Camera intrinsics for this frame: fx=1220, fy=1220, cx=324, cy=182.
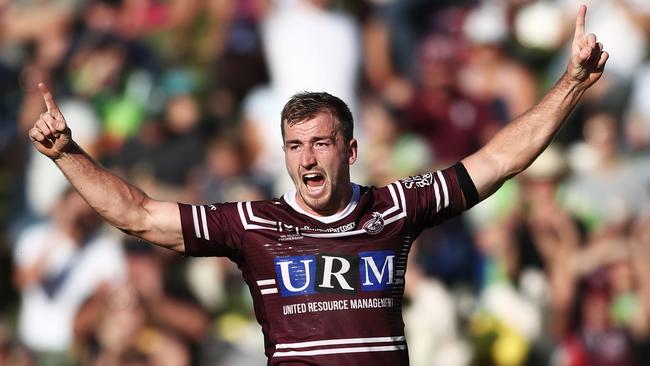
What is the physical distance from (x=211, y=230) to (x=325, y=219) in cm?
58

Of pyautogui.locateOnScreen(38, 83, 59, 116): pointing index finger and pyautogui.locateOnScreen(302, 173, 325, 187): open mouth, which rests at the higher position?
pyautogui.locateOnScreen(38, 83, 59, 116): pointing index finger

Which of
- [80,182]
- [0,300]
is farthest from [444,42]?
[80,182]

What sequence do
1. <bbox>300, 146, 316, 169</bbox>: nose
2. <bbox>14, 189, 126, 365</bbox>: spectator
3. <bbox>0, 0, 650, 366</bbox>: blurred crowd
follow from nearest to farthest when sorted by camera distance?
<bbox>300, 146, 316, 169</bbox>: nose, <bbox>0, 0, 650, 366</bbox>: blurred crowd, <bbox>14, 189, 126, 365</bbox>: spectator


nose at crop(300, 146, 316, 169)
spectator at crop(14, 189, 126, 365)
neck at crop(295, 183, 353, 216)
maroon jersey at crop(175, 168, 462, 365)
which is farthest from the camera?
spectator at crop(14, 189, 126, 365)

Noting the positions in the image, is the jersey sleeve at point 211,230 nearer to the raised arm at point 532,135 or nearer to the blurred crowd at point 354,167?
the raised arm at point 532,135

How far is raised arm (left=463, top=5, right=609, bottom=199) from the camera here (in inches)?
250

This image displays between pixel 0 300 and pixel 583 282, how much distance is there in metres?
5.68

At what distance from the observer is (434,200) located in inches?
249

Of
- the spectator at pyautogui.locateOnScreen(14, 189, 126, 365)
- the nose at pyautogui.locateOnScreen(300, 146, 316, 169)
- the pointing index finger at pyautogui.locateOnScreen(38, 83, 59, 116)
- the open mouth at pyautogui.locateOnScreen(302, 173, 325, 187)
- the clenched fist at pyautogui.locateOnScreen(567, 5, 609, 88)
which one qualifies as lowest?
the open mouth at pyautogui.locateOnScreen(302, 173, 325, 187)

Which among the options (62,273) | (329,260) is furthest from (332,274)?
(62,273)

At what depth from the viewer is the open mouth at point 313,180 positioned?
20.2 feet

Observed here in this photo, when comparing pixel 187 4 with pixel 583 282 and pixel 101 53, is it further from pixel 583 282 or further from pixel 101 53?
pixel 583 282

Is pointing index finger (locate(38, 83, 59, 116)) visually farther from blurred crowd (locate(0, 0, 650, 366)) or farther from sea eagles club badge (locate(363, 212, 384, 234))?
blurred crowd (locate(0, 0, 650, 366))

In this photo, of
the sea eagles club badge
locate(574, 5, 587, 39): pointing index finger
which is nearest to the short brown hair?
the sea eagles club badge
